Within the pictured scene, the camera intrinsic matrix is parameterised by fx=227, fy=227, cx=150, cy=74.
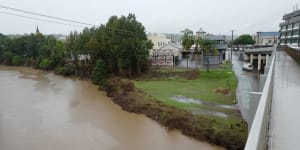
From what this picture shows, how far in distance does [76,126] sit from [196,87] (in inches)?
324

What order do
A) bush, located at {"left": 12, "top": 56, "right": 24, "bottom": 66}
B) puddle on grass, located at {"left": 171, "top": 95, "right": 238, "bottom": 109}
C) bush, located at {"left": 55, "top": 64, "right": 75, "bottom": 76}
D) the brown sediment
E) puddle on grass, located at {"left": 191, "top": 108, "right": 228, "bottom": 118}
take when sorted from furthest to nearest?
bush, located at {"left": 12, "top": 56, "right": 24, "bottom": 66}
bush, located at {"left": 55, "top": 64, "right": 75, "bottom": 76}
puddle on grass, located at {"left": 171, "top": 95, "right": 238, "bottom": 109}
puddle on grass, located at {"left": 191, "top": 108, "right": 228, "bottom": 118}
the brown sediment

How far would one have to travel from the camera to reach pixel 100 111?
12.1m

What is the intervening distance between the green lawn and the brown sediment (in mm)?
889

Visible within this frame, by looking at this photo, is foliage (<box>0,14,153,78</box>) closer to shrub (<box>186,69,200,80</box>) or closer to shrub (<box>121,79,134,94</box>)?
shrub (<box>121,79,134,94</box>)

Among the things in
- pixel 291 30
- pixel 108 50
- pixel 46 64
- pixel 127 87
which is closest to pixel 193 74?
pixel 127 87

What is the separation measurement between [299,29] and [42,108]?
30696 millimetres

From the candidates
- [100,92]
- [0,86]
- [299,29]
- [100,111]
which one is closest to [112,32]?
[100,92]

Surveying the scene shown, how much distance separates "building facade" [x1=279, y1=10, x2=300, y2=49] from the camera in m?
29.8

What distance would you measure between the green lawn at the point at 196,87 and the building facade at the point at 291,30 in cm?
1605

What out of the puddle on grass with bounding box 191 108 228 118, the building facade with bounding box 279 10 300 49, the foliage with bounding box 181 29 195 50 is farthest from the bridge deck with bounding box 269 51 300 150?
the building facade with bounding box 279 10 300 49

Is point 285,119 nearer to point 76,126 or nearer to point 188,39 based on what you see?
point 76,126

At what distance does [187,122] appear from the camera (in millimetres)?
9352

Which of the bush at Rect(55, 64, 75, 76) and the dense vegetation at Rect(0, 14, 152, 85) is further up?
the dense vegetation at Rect(0, 14, 152, 85)

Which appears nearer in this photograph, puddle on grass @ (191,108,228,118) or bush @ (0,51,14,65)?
puddle on grass @ (191,108,228,118)
